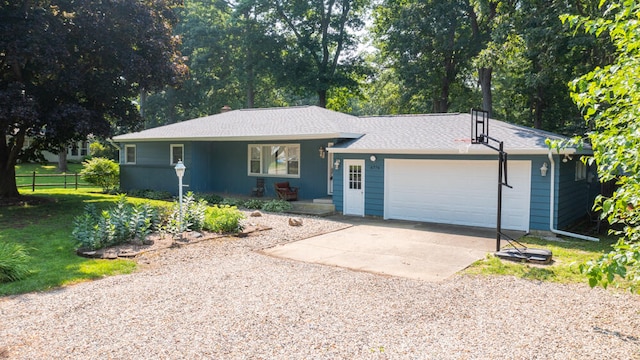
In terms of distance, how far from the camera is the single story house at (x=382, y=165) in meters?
10.9

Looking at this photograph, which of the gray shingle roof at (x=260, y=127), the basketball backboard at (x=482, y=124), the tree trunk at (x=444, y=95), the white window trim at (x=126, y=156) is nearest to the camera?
the basketball backboard at (x=482, y=124)

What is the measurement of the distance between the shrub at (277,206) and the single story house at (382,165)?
1524 millimetres

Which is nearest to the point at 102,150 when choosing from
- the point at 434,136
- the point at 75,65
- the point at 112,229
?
the point at 75,65

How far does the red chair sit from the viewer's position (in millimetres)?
15102

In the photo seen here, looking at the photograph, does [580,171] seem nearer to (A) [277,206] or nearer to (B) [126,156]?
(A) [277,206]

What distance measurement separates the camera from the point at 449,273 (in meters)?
7.23

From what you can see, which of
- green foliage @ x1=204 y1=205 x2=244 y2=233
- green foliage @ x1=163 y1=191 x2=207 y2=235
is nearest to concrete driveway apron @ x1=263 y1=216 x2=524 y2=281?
green foliage @ x1=204 y1=205 x2=244 y2=233

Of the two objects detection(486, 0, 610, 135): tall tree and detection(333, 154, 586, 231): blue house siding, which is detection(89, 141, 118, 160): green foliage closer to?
detection(333, 154, 586, 231): blue house siding

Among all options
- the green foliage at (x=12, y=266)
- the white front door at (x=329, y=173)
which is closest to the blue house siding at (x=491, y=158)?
the white front door at (x=329, y=173)

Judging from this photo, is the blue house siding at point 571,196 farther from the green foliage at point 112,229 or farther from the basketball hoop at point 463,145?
the green foliage at point 112,229

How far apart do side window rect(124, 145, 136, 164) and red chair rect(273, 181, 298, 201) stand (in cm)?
829

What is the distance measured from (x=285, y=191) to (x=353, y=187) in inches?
107

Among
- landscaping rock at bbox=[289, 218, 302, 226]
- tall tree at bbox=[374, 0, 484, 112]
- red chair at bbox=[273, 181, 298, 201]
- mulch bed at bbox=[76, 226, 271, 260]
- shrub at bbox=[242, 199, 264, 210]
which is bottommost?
mulch bed at bbox=[76, 226, 271, 260]

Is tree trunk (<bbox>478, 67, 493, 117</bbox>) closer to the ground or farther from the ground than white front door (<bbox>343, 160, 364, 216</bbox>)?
farther from the ground
